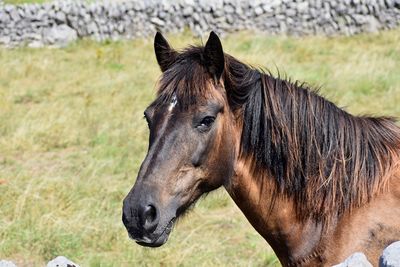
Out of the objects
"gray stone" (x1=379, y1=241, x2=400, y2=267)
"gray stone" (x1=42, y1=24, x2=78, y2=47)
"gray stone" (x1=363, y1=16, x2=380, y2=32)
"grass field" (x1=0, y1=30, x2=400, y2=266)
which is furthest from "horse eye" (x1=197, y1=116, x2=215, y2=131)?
"gray stone" (x1=42, y1=24, x2=78, y2=47)

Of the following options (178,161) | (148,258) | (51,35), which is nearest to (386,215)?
(178,161)

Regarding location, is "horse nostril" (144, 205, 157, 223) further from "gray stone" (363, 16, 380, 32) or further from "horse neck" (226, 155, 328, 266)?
"gray stone" (363, 16, 380, 32)

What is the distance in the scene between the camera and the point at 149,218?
12.1 ft

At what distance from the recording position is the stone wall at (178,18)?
1795 cm

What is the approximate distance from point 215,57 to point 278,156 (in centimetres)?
62

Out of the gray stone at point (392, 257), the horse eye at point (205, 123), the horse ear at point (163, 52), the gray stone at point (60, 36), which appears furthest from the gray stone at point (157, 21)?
the gray stone at point (392, 257)

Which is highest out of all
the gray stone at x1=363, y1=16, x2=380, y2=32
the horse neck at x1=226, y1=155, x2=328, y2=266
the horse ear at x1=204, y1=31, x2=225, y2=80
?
A: the horse ear at x1=204, y1=31, x2=225, y2=80

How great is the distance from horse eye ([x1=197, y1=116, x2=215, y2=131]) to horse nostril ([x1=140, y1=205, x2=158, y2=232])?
49 centimetres

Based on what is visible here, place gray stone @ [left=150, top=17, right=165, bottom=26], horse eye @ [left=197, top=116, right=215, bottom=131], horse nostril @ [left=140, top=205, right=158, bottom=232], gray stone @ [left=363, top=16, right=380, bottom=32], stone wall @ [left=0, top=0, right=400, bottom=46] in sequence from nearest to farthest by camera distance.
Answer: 1. horse nostril @ [left=140, top=205, right=158, bottom=232]
2. horse eye @ [left=197, top=116, right=215, bottom=131]
3. gray stone @ [left=363, top=16, right=380, bottom=32]
4. stone wall @ [left=0, top=0, right=400, bottom=46]
5. gray stone @ [left=150, top=17, right=165, bottom=26]

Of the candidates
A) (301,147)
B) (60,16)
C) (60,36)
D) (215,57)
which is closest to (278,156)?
(301,147)

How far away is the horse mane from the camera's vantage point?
4023 millimetres

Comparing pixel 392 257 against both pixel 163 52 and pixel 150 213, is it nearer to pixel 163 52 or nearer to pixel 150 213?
pixel 150 213

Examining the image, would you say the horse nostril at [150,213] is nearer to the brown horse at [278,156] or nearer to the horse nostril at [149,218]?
the horse nostril at [149,218]

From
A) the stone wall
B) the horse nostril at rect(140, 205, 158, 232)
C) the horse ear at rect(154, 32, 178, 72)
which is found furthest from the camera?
the stone wall
